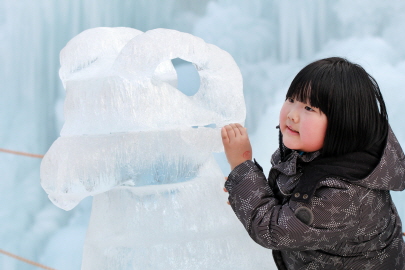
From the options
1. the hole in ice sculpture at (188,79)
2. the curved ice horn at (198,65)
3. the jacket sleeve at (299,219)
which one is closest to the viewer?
the jacket sleeve at (299,219)

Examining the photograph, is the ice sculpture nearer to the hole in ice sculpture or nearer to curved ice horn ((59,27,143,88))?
curved ice horn ((59,27,143,88))

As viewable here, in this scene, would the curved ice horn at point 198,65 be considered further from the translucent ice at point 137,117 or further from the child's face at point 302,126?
the child's face at point 302,126

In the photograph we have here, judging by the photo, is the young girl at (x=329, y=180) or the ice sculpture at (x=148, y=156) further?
the ice sculpture at (x=148, y=156)

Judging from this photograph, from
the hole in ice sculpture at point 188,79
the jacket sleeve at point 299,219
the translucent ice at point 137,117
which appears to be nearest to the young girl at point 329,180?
the jacket sleeve at point 299,219

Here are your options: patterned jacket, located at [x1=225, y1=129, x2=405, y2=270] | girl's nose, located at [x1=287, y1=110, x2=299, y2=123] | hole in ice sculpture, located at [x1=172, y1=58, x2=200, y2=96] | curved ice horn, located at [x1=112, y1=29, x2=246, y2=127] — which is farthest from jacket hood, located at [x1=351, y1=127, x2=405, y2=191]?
hole in ice sculpture, located at [x1=172, y1=58, x2=200, y2=96]

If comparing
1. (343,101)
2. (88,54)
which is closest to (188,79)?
(88,54)

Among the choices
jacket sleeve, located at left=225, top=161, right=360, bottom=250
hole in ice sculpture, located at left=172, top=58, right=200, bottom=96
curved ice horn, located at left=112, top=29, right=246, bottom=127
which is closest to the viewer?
jacket sleeve, located at left=225, top=161, right=360, bottom=250

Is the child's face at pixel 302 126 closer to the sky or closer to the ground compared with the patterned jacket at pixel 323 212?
closer to the sky

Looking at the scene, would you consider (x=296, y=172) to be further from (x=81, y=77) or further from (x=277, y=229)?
(x=81, y=77)

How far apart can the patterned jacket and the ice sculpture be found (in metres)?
0.14

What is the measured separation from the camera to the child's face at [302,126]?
607 millimetres

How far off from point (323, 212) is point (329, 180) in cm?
4

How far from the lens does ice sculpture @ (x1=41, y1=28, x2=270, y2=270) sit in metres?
0.71

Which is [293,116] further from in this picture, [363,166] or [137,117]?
[137,117]
